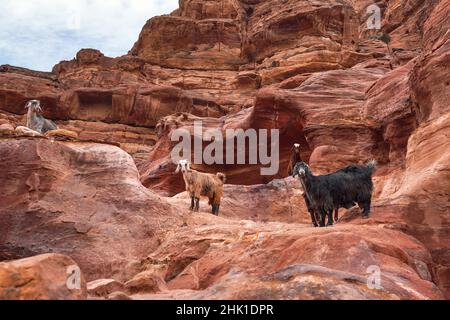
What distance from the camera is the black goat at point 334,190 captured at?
12.1 meters

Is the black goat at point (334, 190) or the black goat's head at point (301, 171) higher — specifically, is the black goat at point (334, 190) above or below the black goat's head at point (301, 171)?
below

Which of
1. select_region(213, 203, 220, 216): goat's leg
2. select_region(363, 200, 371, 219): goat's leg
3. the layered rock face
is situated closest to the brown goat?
select_region(213, 203, 220, 216): goat's leg

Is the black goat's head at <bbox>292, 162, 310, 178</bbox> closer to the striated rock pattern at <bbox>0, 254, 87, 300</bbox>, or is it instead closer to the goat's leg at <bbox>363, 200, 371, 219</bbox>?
the goat's leg at <bbox>363, 200, 371, 219</bbox>

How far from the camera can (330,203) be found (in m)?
12.1

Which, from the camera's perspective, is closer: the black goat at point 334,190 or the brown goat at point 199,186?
the black goat at point 334,190

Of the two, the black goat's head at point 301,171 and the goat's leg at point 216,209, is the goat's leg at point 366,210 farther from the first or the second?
the goat's leg at point 216,209

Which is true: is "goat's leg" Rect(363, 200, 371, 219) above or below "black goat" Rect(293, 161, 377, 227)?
below

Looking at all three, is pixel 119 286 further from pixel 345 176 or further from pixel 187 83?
pixel 187 83

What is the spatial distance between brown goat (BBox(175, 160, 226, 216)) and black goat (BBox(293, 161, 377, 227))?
15.0 feet

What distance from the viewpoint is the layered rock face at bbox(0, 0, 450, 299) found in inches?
314

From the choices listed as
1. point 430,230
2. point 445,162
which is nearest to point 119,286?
point 430,230

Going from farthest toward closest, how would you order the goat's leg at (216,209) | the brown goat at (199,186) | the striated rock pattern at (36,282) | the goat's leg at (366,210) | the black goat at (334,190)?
the goat's leg at (216,209) → the brown goat at (199,186) → the black goat at (334,190) → the goat's leg at (366,210) → the striated rock pattern at (36,282)

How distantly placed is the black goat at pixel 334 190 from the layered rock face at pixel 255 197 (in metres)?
0.49

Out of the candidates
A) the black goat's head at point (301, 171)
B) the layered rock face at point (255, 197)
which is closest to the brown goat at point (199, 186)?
the layered rock face at point (255, 197)
